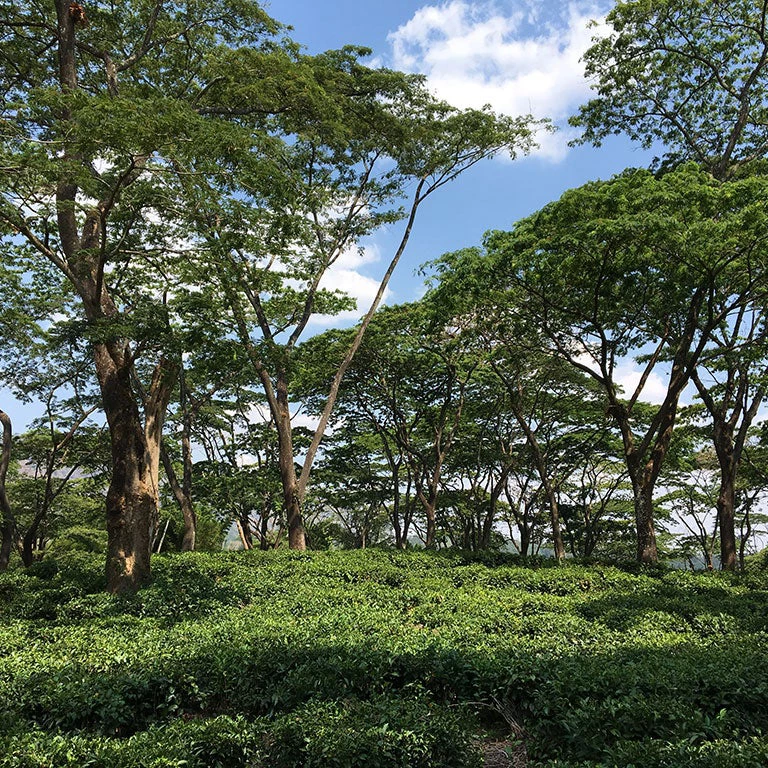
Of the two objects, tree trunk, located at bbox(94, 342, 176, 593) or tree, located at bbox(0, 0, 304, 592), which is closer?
tree, located at bbox(0, 0, 304, 592)

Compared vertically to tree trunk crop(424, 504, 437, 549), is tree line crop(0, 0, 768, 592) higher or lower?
higher

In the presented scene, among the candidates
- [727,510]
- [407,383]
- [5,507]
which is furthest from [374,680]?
[407,383]

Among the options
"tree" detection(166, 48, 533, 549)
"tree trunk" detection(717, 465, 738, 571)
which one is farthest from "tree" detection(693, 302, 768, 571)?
"tree" detection(166, 48, 533, 549)

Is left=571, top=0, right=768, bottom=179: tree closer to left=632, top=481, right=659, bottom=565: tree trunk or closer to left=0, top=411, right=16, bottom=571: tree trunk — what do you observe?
left=632, top=481, right=659, bottom=565: tree trunk

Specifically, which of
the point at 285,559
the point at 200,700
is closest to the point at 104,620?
the point at 200,700

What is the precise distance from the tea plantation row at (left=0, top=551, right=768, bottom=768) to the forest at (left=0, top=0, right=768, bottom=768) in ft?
0.11

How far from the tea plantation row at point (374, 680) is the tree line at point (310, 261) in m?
2.55

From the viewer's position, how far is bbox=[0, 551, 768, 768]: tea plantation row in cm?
344

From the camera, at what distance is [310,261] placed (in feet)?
49.1

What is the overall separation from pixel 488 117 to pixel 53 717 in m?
15.2

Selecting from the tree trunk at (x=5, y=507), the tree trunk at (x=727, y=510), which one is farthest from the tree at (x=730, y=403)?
the tree trunk at (x=5, y=507)

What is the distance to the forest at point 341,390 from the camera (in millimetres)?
4176

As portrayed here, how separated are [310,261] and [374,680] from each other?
38.9 ft

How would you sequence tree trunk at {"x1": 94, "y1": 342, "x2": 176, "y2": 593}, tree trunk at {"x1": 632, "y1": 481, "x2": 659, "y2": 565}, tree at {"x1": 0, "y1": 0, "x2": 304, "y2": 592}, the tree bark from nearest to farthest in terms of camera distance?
tree at {"x1": 0, "y1": 0, "x2": 304, "y2": 592}, tree trunk at {"x1": 94, "y1": 342, "x2": 176, "y2": 593}, tree trunk at {"x1": 632, "y1": 481, "x2": 659, "y2": 565}, the tree bark
